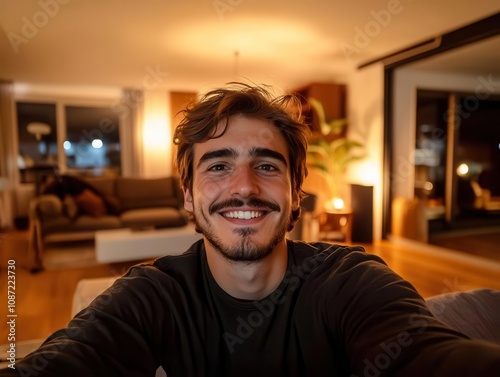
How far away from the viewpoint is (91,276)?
9.93 ft

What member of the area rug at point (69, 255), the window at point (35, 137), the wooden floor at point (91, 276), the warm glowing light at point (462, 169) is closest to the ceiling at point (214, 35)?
the window at point (35, 137)

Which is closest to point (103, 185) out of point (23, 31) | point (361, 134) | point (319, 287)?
point (23, 31)

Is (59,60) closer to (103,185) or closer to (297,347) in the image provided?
(103,185)

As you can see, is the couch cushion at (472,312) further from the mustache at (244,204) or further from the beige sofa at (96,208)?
the beige sofa at (96,208)

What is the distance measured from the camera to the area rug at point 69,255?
331 cm

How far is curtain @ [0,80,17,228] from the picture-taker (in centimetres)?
503

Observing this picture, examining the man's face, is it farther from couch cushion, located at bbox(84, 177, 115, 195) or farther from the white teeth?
couch cushion, located at bbox(84, 177, 115, 195)

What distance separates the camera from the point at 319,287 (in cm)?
82

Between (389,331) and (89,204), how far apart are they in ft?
13.2

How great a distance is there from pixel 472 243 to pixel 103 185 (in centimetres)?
448

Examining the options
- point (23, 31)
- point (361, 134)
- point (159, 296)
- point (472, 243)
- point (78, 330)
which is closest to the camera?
point (78, 330)

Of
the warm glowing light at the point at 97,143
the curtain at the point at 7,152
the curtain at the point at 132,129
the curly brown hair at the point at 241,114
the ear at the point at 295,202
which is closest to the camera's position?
the curly brown hair at the point at 241,114

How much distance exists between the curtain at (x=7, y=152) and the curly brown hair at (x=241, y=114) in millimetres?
5028

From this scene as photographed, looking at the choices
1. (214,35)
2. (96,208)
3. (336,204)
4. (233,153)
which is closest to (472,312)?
(233,153)
